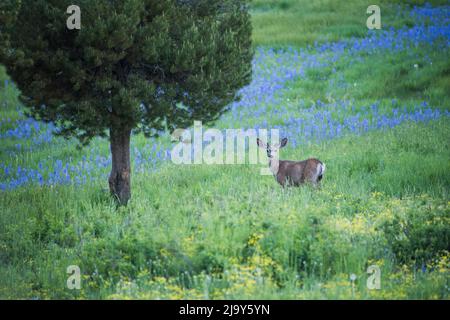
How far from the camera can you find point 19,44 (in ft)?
37.5

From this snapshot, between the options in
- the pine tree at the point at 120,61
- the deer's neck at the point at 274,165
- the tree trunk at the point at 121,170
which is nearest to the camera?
the pine tree at the point at 120,61

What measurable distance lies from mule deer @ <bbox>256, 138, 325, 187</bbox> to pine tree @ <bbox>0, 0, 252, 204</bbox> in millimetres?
1410

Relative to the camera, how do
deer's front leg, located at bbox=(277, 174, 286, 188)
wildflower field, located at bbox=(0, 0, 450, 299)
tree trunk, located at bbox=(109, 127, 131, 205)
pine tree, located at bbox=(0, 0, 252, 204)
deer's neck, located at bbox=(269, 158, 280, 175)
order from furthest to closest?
1. deer's neck, located at bbox=(269, 158, 280, 175)
2. deer's front leg, located at bbox=(277, 174, 286, 188)
3. tree trunk, located at bbox=(109, 127, 131, 205)
4. pine tree, located at bbox=(0, 0, 252, 204)
5. wildflower field, located at bbox=(0, 0, 450, 299)

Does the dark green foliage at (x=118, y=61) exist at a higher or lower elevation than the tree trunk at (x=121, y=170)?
higher

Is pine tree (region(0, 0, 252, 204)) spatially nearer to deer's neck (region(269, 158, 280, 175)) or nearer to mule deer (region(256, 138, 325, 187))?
mule deer (region(256, 138, 325, 187))

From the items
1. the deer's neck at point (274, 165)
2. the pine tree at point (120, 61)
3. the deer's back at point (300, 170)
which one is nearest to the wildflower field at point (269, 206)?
the deer's back at point (300, 170)

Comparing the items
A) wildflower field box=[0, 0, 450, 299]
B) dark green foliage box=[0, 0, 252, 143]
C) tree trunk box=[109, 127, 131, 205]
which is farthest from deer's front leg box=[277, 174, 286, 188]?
tree trunk box=[109, 127, 131, 205]

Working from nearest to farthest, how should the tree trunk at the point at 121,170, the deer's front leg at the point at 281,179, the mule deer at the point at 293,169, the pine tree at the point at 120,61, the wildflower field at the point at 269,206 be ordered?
the wildflower field at the point at 269,206, the pine tree at the point at 120,61, the mule deer at the point at 293,169, the tree trunk at the point at 121,170, the deer's front leg at the point at 281,179

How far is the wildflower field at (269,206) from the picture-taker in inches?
342

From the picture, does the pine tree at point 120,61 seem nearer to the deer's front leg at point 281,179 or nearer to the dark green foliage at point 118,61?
the dark green foliage at point 118,61

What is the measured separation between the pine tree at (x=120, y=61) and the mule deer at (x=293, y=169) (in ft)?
4.63

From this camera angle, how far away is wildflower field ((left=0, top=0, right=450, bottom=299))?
8695 mm
